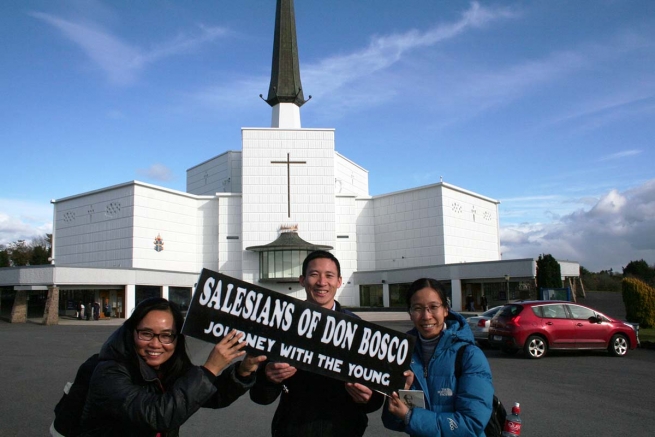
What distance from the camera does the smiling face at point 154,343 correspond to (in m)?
2.57

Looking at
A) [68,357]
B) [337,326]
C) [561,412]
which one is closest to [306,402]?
[337,326]

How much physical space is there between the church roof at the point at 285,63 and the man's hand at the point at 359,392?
1972 inches

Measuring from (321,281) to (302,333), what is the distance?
362 millimetres

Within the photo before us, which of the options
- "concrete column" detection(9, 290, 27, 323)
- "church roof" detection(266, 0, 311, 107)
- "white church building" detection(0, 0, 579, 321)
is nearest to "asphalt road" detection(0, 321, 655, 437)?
"concrete column" detection(9, 290, 27, 323)

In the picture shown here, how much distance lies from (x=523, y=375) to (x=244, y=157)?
39.1 meters

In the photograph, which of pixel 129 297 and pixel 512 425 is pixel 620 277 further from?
pixel 512 425

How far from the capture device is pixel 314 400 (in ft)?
9.64

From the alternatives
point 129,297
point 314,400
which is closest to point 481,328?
point 314,400

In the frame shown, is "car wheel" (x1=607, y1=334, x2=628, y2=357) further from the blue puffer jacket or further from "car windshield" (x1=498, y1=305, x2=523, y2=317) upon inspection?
the blue puffer jacket

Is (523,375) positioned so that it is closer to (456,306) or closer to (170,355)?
(170,355)

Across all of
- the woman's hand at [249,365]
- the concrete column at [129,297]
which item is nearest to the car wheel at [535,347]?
the woman's hand at [249,365]

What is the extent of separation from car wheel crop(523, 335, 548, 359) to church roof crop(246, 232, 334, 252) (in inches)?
1176

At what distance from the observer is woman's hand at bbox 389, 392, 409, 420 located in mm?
2746

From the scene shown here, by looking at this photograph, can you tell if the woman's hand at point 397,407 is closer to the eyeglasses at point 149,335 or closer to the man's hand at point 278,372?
the man's hand at point 278,372
